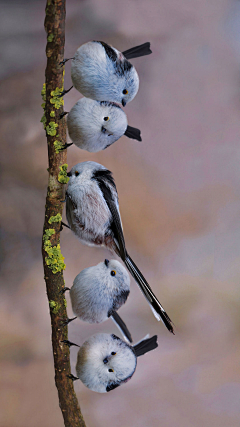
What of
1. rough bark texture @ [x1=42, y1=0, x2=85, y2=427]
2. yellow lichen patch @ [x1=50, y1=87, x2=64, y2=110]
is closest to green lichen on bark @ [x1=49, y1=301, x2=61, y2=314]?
rough bark texture @ [x1=42, y1=0, x2=85, y2=427]

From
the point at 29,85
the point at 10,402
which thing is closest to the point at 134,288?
the point at 10,402

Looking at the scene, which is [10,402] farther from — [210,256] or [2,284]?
[210,256]

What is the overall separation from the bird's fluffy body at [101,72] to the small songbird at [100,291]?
0.18m

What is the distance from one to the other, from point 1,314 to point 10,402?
0.44ft

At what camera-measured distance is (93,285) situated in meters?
0.36

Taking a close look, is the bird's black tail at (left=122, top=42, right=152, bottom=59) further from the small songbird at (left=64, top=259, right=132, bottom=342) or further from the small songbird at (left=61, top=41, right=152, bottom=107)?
the small songbird at (left=64, top=259, right=132, bottom=342)

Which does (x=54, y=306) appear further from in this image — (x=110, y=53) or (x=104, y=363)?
(x=110, y=53)

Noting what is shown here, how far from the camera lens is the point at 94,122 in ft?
1.12

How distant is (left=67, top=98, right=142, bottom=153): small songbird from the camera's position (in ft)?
1.13

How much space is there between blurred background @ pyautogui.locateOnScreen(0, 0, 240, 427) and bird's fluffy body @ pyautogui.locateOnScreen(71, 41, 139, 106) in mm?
222

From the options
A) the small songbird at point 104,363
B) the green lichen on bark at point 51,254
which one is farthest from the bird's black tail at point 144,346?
the green lichen on bark at point 51,254

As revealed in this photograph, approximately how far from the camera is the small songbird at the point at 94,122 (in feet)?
1.13

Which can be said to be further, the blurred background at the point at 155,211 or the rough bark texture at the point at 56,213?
the blurred background at the point at 155,211

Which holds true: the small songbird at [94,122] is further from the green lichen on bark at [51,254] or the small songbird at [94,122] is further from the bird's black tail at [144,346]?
the bird's black tail at [144,346]
